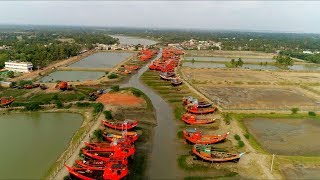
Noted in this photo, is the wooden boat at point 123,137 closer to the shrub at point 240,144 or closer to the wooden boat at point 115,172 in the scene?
the wooden boat at point 115,172

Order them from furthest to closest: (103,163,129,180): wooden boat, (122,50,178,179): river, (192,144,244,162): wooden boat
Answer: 1. (192,144,244,162): wooden boat
2. (122,50,178,179): river
3. (103,163,129,180): wooden boat

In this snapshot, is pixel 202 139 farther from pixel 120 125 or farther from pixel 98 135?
pixel 98 135

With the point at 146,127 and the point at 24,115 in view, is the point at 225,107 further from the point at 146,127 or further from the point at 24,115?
the point at 24,115

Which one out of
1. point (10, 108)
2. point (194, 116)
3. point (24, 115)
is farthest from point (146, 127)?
point (10, 108)

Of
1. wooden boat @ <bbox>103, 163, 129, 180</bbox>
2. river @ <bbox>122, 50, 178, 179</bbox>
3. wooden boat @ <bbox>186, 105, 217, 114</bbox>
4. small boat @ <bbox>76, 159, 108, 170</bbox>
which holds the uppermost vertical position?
wooden boat @ <bbox>186, 105, 217, 114</bbox>

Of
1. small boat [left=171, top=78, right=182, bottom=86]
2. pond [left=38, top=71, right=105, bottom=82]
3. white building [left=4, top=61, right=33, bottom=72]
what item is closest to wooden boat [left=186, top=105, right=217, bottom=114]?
small boat [left=171, top=78, right=182, bottom=86]

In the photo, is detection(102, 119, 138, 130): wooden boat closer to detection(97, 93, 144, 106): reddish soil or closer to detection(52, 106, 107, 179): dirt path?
detection(52, 106, 107, 179): dirt path

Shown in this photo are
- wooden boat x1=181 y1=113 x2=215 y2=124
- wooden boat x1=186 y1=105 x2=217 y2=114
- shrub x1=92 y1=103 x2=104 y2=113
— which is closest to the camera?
wooden boat x1=181 y1=113 x2=215 y2=124
